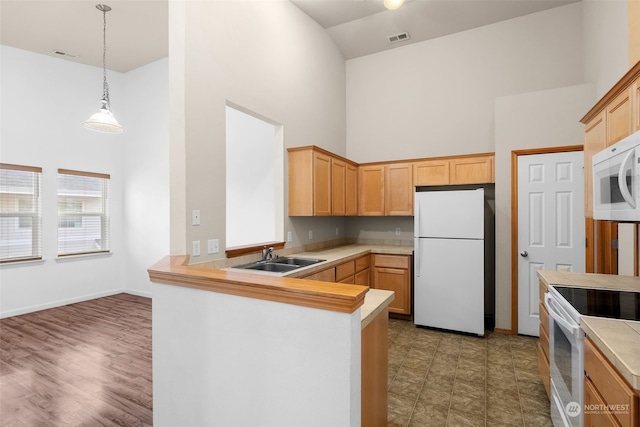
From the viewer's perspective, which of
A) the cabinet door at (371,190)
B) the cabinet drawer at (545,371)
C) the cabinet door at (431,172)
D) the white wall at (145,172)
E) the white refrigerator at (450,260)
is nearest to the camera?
the cabinet drawer at (545,371)

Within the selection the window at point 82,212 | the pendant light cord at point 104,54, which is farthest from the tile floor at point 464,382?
the window at point 82,212

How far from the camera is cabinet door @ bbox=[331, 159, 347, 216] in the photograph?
4.15 metres

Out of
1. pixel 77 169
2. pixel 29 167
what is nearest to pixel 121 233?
pixel 77 169

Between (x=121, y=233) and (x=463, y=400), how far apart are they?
5.99m

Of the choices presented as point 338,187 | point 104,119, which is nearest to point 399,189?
point 338,187

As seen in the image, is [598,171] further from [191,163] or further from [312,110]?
[312,110]

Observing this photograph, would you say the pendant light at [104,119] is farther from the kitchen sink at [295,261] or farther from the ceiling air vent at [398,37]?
the ceiling air vent at [398,37]

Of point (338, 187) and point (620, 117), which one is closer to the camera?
point (620, 117)

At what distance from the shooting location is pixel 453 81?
458 centimetres

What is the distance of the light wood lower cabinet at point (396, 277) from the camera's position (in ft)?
13.8

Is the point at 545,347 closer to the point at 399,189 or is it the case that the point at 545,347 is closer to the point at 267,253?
the point at 267,253

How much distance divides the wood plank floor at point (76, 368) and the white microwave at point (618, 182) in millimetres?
3128

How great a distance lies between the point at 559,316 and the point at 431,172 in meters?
3.04

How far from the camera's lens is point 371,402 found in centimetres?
159
